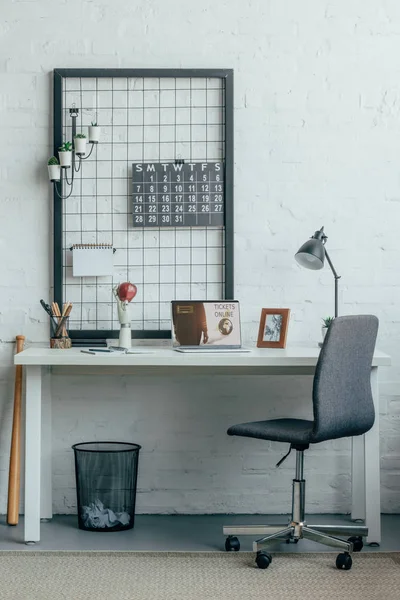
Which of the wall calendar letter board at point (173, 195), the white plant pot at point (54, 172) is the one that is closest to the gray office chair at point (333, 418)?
the wall calendar letter board at point (173, 195)

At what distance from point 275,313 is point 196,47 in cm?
128

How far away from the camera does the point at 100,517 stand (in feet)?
12.0

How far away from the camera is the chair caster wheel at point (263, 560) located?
3162mm

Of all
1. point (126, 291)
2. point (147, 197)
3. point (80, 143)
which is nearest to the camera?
point (126, 291)

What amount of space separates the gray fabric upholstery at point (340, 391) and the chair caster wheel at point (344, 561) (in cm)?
43

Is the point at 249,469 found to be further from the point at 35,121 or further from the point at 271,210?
the point at 35,121

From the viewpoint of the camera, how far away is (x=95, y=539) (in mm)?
3539

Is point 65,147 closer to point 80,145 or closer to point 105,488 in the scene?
point 80,145

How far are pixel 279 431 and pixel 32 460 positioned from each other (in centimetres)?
99

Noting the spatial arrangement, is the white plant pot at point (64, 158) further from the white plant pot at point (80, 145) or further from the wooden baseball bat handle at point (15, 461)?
the wooden baseball bat handle at point (15, 461)

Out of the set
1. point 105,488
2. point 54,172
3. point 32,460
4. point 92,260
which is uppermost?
point 54,172

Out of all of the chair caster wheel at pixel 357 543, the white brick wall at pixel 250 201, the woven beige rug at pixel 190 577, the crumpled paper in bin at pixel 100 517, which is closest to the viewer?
the woven beige rug at pixel 190 577

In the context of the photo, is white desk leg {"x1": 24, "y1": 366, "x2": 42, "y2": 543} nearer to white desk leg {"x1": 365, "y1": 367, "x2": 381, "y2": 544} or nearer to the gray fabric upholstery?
the gray fabric upholstery

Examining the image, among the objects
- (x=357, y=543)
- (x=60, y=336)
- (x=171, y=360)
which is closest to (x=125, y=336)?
(x=60, y=336)
